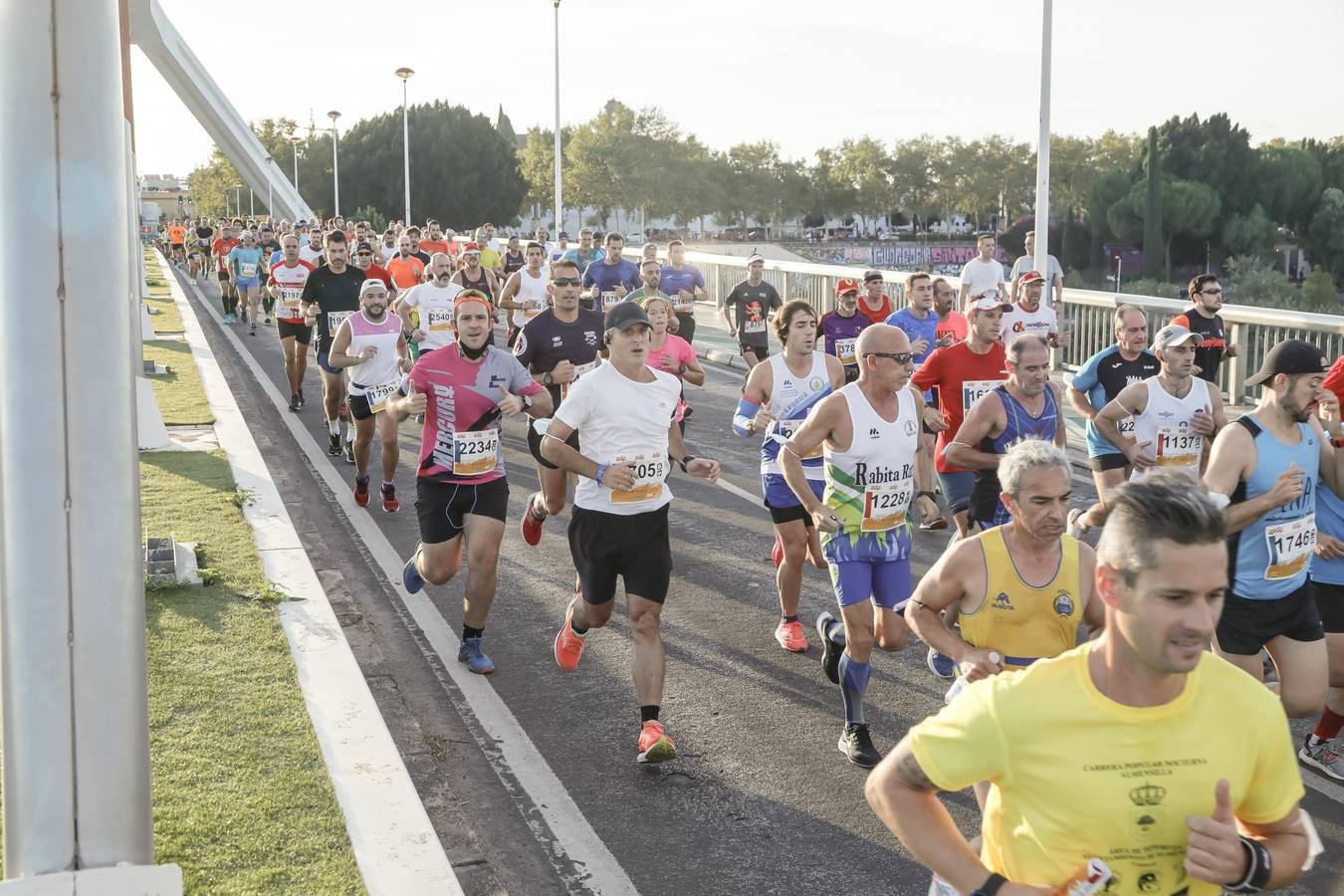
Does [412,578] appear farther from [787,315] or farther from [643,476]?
[787,315]

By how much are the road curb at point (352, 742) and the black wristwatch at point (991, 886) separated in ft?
8.88

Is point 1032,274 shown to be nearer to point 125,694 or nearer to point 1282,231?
point 125,694

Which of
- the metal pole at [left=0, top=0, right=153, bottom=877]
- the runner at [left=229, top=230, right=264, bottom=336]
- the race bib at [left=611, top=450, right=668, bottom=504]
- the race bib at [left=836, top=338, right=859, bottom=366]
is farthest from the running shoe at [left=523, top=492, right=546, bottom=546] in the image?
the runner at [left=229, top=230, right=264, bottom=336]

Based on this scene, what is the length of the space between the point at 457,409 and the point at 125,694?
407 centimetres

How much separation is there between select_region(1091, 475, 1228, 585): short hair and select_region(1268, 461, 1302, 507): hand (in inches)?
136

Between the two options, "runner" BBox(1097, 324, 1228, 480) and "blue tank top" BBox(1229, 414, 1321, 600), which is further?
"runner" BBox(1097, 324, 1228, 480)

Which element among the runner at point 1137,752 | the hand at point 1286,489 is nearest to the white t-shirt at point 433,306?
the hand at point 1286,489

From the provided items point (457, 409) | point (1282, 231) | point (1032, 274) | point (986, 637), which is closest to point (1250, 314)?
point (1032, 274)

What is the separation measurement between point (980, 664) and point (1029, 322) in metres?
10.2

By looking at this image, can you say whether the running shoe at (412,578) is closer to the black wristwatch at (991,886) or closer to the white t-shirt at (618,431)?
the white t-shirt at (618,431)

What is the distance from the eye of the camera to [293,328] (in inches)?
703

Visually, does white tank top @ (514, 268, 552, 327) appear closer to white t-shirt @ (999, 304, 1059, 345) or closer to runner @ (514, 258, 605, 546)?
white t-shirt @ (999, 304, 1059, 345)

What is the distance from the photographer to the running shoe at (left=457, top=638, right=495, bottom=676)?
8.14m

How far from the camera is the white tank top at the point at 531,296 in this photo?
18.4 meters
